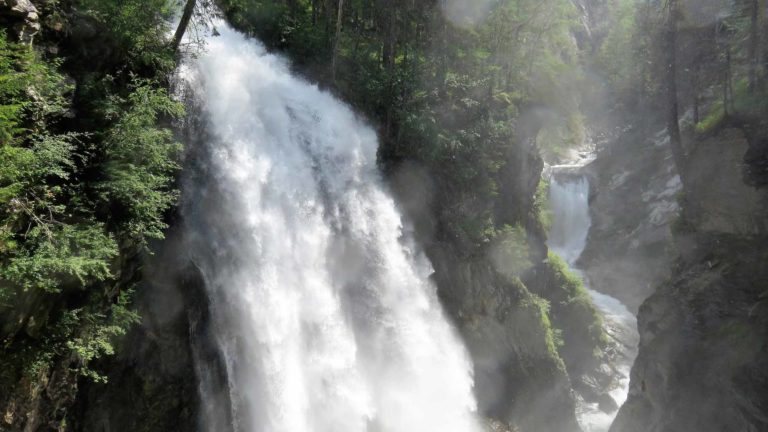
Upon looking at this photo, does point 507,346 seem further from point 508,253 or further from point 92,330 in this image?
point 92,330

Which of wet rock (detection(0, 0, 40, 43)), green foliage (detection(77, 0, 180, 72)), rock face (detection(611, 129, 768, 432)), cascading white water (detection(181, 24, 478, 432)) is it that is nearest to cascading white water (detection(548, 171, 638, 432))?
rock face (detection(611, 129, 768, 432))

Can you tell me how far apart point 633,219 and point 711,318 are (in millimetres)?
16860

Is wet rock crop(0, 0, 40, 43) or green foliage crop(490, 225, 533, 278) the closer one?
wet rock crop(0, 0, 40, 43)

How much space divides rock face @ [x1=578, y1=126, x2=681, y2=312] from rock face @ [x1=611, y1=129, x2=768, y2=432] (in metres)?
9.50

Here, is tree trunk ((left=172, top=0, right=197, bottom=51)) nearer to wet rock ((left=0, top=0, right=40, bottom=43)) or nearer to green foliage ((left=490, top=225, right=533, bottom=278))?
wet rock ((left=0, top=0, right=40, bottom=43))

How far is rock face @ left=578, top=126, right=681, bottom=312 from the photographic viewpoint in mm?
29594

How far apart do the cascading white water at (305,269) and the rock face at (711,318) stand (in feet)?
24.1

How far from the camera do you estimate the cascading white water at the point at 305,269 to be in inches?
473

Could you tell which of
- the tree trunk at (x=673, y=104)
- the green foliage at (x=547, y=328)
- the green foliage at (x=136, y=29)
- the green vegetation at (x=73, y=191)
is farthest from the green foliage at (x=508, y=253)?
the green foliage at (x=136, y=29)

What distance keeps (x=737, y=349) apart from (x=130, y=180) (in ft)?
61.7

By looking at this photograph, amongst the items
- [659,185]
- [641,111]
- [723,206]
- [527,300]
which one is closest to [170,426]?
[527,300]

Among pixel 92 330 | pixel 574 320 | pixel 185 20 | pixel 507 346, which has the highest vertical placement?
pixel 185 20

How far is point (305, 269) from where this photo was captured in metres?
13.6

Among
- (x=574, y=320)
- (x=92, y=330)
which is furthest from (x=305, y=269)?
(x=574, y=320)
